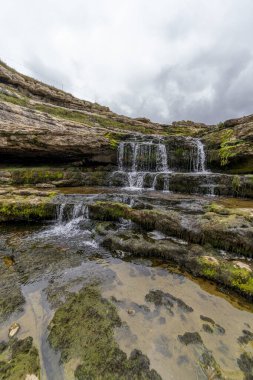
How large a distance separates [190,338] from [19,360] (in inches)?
98.2

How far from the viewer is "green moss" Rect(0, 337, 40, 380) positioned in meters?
2.37

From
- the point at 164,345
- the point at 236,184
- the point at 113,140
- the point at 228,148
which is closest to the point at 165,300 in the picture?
the point at 164,345

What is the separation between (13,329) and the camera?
119 inches

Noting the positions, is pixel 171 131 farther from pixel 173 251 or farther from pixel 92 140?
pixel 173 251

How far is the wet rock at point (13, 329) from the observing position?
2.95 meters

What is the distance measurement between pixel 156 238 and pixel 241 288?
2709 mm

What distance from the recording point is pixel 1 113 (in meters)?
19.3

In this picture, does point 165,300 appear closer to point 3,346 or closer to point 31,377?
point 31,377

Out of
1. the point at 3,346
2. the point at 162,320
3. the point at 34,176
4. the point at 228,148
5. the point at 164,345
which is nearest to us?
the point at 3,346

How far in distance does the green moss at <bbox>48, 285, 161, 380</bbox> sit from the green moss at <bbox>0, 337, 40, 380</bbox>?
0.29 metres

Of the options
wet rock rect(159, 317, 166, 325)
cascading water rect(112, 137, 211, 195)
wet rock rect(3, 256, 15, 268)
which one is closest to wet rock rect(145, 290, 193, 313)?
wet rock rect(159, 317, 166, 325)

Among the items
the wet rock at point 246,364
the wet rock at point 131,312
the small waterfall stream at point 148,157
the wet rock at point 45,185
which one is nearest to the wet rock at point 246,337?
the wet rock at point 246,364

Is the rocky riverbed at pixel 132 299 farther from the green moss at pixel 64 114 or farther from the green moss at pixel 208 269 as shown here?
the green moss at pixel 64 114

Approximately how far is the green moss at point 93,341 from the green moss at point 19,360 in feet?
0.94
